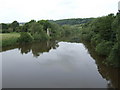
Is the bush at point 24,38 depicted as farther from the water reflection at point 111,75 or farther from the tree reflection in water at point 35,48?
the water reflection at point 111,75

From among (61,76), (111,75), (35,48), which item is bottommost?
(61,76)

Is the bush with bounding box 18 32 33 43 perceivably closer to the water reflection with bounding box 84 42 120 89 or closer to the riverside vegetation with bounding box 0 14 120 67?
the riverside vegetation with bounding box 0 14 120 67

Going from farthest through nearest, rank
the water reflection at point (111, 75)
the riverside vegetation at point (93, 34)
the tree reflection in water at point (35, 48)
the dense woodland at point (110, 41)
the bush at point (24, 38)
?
1. the bush at point (24, 38)
2. the tree reflection in water at point (35, 48)
3. the riverside vegetation at point (93, 34)
4. the dense woodland at point (110, 41)
5. the water reflection at point (111, 75)

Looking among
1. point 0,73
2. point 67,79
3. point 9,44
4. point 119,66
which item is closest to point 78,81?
point 67,79

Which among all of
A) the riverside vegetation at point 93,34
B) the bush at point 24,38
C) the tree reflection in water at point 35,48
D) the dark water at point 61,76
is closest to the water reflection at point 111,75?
the dark water at point 61,76

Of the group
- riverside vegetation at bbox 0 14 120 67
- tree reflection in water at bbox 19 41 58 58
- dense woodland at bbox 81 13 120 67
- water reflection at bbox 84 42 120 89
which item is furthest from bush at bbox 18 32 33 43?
water reflection at bbox 84 42 120 89

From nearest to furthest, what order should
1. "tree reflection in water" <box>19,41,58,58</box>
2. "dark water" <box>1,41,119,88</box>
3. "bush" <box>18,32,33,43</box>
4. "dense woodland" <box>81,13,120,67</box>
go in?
1. "dark water" <box>1,41,119,88</box>
2. "dense woodland" <box>81,13,120,67</box>
3. "tree reflection in water" <box>19,41,58,58</box>
4. "bush" <box>18,32,33,43</box>

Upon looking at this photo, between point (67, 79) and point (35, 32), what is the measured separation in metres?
28.5

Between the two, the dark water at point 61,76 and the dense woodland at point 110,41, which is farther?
the dense woodland at point 110,41

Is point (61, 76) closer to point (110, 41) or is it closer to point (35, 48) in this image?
point (110, 41)

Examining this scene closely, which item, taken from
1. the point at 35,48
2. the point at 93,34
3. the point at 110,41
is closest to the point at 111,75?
the point at 110,41

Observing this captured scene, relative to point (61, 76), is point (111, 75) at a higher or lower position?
higher

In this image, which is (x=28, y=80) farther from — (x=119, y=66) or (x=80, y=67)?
(x=119, y=66)

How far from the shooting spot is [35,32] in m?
40.7
